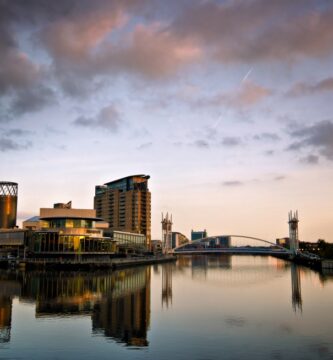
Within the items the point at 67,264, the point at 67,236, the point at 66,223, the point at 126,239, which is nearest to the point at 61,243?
the point at 67,236

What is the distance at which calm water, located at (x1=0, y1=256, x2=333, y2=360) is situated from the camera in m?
29.1

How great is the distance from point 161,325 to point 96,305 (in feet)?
40.1

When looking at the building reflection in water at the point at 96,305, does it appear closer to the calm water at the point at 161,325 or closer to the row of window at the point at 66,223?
the calm water at the point at 161,325

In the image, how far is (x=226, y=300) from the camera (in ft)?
186

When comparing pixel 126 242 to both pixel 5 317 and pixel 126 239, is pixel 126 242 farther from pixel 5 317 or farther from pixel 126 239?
pixel 5 317

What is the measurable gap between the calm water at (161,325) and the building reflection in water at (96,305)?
9 cm

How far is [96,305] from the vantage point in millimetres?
47750

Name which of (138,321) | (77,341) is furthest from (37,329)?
(138,321)

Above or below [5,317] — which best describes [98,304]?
above

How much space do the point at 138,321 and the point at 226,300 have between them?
20.6 metres

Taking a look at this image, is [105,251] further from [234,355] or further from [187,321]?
[234,355]

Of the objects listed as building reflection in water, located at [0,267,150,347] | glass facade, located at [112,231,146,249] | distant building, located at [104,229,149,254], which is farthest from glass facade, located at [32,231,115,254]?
building reflection in water, located at [0,267,150,347]

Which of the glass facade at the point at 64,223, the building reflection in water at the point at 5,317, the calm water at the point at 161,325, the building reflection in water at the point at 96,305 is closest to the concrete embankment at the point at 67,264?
the glass facade at the point at 64,223

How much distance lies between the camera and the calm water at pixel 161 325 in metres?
29.1
